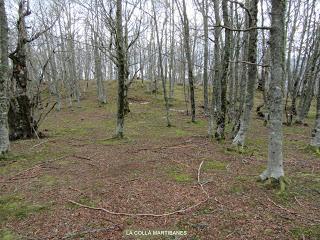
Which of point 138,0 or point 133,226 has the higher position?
point 138,0

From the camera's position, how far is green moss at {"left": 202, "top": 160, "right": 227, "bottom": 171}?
23.4 ft

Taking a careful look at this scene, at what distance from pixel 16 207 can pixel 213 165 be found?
468 cm

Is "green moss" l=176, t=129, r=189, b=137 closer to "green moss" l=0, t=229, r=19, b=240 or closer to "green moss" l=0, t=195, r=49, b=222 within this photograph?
"green moss" l=0, t=195, r=49, b=222

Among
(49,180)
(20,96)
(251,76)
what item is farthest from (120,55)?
(49,180)

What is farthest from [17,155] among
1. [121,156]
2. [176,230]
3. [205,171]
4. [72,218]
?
[176,230]

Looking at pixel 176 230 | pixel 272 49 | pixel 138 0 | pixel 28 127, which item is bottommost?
pixel 176 230

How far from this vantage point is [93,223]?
4324 mm

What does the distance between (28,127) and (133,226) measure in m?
9.15

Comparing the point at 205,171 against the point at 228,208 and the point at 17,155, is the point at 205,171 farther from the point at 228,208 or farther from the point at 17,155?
the point at 17,155

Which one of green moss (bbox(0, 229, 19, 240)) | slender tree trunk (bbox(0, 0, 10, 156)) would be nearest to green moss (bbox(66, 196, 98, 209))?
green moss (bbox(0, 229, 19, 240))

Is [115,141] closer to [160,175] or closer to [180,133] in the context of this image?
[180,133]

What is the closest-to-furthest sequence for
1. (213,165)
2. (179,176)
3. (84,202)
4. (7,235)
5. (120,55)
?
(7,235), (84,202), (179,176), (213,165), (120,55)

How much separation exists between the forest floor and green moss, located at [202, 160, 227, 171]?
0.03 metres

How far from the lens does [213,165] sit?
7.43 metres
